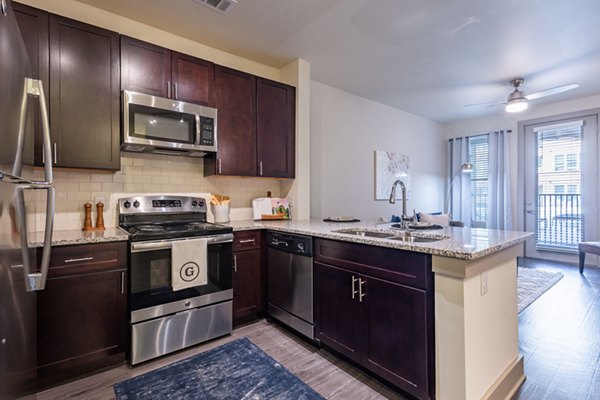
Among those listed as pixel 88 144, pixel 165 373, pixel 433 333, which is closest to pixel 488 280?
pixel 433 333

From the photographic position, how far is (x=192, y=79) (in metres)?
2.67

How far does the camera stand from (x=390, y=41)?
9.70 feet

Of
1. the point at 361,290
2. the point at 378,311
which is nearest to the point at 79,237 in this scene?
the point at 361,290

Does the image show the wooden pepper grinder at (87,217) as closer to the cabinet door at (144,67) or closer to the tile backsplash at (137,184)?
the tile backsplash at (137,184)

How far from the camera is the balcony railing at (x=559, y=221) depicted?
496 cm

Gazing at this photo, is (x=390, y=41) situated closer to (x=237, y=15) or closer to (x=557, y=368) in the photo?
(x=237, y=15)

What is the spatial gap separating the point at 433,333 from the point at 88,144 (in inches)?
101

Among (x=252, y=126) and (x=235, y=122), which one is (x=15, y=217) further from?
(x=252, y=126)

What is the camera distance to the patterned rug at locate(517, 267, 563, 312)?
325 cm

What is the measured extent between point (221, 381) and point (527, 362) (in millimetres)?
2178

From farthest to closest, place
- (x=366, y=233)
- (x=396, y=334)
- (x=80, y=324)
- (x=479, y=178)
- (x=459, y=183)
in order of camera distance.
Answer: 1. (x=459, y=183)
2. (x=479, y=178)
3. (x=366, y=233)
4. (x=80, y=324)
5. (x=396, y=334)

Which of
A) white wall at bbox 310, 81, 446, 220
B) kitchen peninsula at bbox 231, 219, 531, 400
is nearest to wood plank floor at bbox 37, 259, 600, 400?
kitchen peninsula at bbox 231, 219, 531, 400

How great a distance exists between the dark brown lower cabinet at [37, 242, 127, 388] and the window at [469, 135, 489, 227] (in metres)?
6.20

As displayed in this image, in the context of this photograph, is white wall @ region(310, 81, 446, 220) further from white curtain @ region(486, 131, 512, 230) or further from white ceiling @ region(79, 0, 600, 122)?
white curtain @ region(486, 131, 512, 230)
